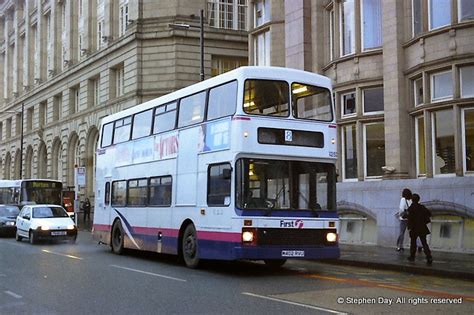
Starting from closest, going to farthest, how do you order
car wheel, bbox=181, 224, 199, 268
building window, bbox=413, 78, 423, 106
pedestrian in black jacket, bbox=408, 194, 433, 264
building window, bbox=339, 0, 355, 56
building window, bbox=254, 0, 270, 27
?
car wheel, bbox=181, 224, 199, 268, pedestrian in black jacket, bbox=408, 194, 433, 264, building window, bbox=413, 78, 423, 106, building window, bbox=339, 0, 355, 56, building window, bbox=254, 0, 270, 27

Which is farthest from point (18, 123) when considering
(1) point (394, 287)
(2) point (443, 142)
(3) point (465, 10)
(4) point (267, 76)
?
(1) point (394, 287)

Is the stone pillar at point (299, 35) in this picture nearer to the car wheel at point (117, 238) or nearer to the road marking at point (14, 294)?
the car wheel at point (117, 238)

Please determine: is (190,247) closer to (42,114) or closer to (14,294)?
(14,294)

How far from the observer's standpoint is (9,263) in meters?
16.2

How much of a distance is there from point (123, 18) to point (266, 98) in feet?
115

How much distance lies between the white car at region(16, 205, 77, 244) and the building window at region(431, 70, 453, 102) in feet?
48.4

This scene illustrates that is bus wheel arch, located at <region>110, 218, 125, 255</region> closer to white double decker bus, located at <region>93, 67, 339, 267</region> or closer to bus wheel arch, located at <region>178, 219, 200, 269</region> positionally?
white double decker bus, located at <region>93, 67, 339, 267</region>

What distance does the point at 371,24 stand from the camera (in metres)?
21.9

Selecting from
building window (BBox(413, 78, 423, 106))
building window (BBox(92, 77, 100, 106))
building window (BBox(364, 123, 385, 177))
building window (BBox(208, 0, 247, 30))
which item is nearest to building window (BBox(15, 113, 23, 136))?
building window (BBox(92, 77, 100, 106))

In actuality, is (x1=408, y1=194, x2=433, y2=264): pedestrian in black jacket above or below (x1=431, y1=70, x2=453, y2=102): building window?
below

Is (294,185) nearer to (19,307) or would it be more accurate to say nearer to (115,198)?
(19,307)

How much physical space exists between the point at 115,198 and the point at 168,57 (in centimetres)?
2391

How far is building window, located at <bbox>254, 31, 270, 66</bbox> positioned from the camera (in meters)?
28.5

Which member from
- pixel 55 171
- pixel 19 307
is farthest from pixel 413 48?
pixel 55 171
